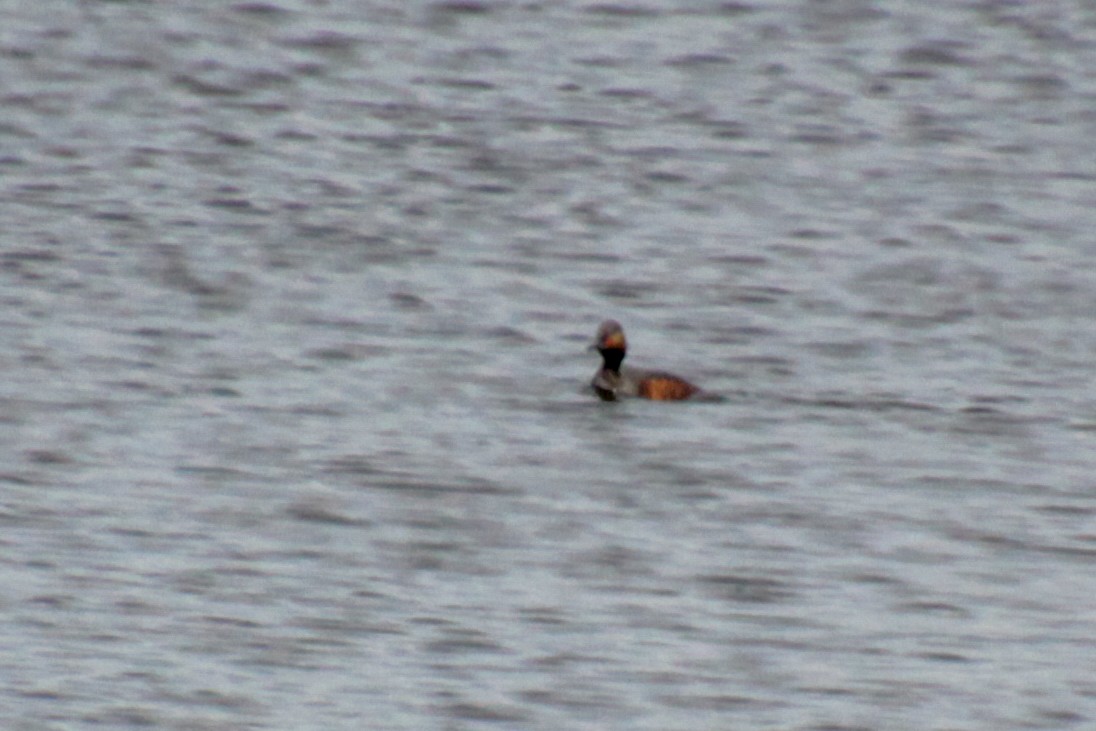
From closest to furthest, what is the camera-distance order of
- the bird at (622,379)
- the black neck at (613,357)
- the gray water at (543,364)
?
the gray water at (543,364) → the bird at (622,379) → the black neck at (613,357)

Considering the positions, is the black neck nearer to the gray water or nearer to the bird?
the bird

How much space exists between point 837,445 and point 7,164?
373 inches

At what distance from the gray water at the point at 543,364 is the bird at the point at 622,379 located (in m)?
0.11

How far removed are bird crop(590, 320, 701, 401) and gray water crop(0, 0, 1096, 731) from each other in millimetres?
107

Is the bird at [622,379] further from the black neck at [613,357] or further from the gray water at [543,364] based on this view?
the gray water at [543,364]

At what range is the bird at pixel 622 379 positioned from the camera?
59.3 feet

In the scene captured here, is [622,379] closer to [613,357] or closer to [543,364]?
[613,357]

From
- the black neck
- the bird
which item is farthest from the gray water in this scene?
the black neck

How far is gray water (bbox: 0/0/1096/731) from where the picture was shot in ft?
40.6

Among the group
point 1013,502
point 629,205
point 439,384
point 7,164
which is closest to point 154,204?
point 7,164

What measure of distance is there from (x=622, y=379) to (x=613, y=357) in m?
0.26

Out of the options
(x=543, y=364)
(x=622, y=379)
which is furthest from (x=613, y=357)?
(x=543, y=364)

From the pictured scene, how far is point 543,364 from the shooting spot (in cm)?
1895

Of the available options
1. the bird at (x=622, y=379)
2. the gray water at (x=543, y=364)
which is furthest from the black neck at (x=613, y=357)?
the gray water at (x=543, y=364)
